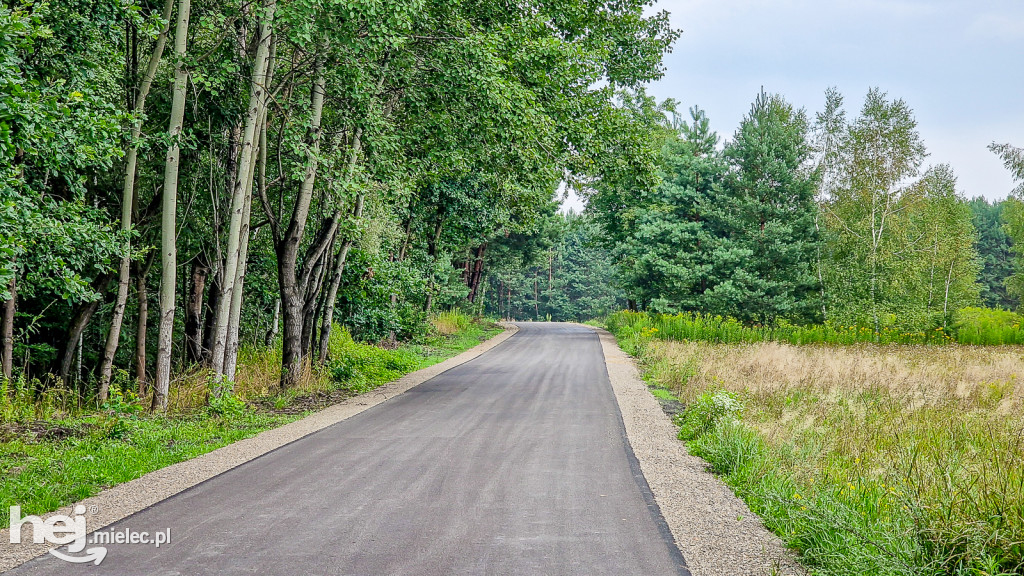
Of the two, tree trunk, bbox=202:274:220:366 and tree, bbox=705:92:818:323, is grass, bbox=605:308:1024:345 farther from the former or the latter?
tree trunk, bbox=202:274:220:366

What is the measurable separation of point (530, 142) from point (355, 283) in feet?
19.5

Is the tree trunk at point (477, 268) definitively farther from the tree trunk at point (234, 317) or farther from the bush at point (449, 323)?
the tree trunk at point (234, 317)

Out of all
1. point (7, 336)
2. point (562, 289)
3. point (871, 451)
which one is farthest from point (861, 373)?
point (562, 289)

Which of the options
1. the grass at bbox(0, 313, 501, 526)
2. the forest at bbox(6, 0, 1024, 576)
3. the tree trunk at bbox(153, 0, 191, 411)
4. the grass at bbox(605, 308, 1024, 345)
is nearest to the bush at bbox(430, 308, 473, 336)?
the forest at bbox(6, 0, 1024, 576)

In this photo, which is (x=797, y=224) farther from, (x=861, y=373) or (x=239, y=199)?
(x=239, y=199)

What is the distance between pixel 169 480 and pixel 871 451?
7.44 metres

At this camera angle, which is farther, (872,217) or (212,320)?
(872,217)

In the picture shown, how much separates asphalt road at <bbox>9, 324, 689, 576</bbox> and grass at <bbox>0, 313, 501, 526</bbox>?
44.8 inches

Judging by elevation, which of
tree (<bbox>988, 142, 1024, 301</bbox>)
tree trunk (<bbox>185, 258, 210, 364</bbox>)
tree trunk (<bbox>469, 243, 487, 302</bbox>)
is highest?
tree (<bbox>988, 142, 1024, 301</bbox>)

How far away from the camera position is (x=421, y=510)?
5.07m

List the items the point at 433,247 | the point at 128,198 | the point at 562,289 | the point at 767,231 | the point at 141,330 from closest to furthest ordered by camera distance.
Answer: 1. the point at 128,198
2. the point at 141,330
3. the point at 433,247
4. the point at 767,231
5. the point at 562,289

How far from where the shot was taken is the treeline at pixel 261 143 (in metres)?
8.39

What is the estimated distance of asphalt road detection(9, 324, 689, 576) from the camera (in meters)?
4.00

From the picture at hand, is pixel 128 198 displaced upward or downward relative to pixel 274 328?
upward
